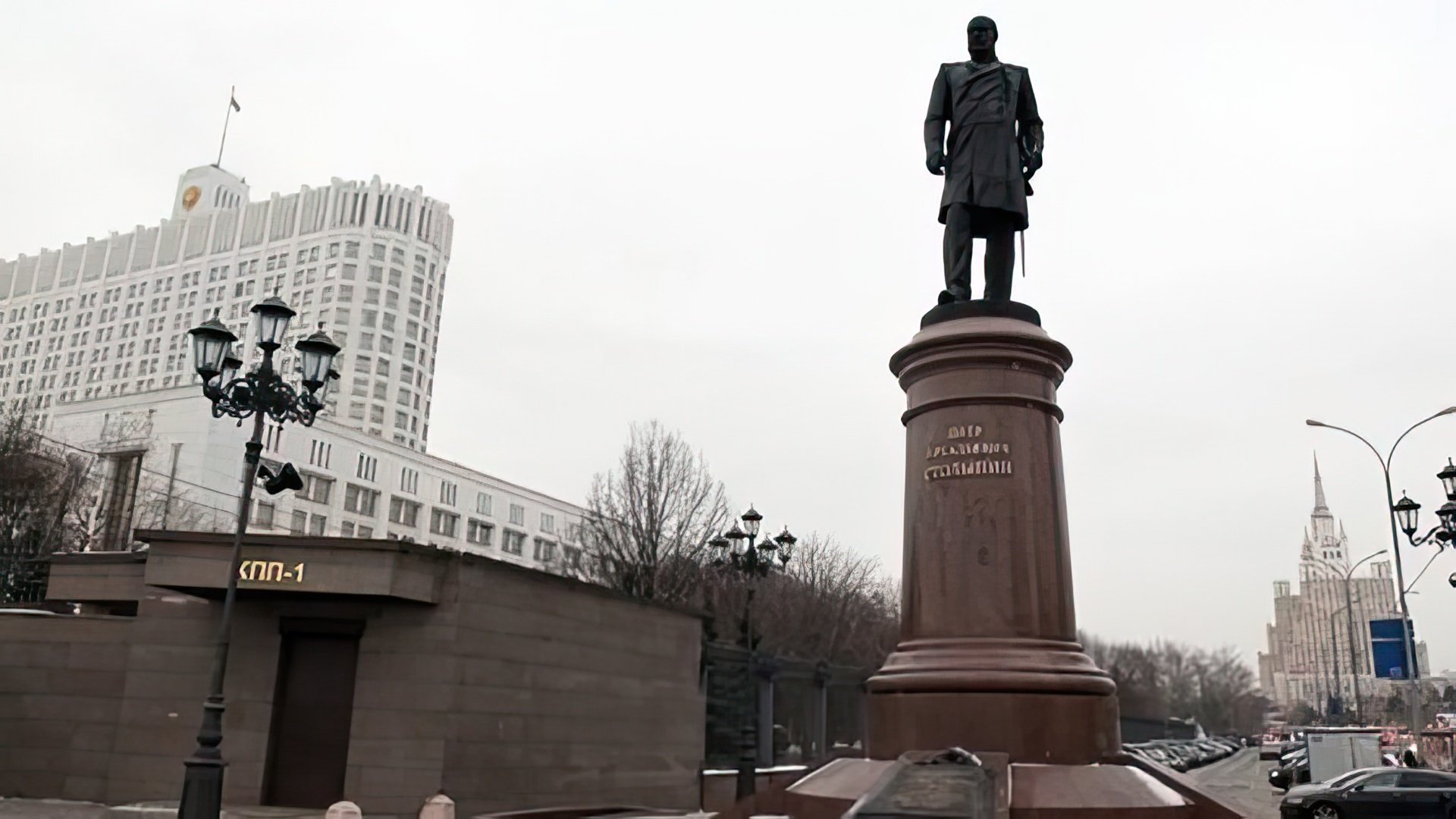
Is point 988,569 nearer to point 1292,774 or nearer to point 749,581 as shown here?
point 749,581

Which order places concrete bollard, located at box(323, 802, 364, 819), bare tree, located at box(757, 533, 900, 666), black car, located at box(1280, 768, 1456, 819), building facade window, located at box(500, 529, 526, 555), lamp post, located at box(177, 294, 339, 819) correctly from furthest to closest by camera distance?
building facade window, located at box(500, 529, 526, 555)
bare tree, located at box(757, 533, 900, 666)
black car, located at box(1280, 768, 1456, 819)
concrete bollard, located at box(323, 802, 364, 819)
lamp post, located at box(177, 294, 339, 819)

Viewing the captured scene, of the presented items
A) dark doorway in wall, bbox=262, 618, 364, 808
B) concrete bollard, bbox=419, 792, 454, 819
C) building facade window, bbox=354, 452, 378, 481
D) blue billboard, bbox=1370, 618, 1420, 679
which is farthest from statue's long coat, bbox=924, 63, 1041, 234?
building facade window, bbox=354, 452, 378, 481

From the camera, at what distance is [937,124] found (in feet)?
39.3

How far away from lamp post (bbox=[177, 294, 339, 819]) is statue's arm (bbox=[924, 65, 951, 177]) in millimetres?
7576

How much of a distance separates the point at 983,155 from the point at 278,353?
93.5m

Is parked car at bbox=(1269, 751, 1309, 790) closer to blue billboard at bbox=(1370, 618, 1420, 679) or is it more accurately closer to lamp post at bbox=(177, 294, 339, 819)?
blue billboard at bbox=(1370, 618, 1420, 679)

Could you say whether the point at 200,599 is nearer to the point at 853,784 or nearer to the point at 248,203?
the point at 853,784

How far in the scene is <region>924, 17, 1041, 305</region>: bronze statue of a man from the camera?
11.6 m

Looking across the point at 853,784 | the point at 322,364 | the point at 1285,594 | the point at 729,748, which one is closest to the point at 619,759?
the point at 729,748

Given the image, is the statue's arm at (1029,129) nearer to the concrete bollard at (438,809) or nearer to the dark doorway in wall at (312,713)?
the concrete bollard at (438,809)

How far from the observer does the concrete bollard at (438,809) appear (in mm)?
14430

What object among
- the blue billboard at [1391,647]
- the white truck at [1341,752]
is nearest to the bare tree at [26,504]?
the blue billboard at [1391,647]

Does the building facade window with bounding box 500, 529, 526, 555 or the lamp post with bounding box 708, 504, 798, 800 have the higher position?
the building facade window with bounding box 500, 529, 526, 555

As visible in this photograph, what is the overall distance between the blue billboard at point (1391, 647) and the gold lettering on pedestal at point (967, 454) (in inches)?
787
